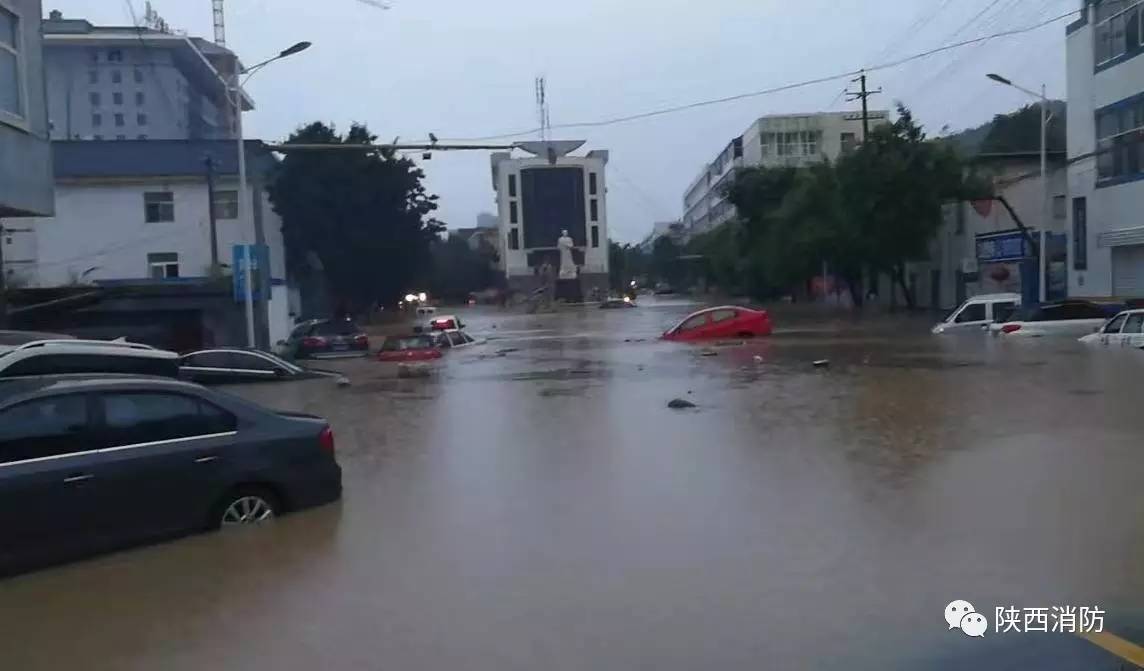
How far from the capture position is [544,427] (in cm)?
1650

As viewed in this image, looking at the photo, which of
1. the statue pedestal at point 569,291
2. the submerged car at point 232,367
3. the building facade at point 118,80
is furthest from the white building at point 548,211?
the submerged car at point 232,367

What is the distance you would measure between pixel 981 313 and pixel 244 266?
22161 mm

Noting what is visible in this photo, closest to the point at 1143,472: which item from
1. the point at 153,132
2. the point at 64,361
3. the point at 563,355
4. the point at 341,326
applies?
the point at 64,361

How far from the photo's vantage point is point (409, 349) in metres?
33.4

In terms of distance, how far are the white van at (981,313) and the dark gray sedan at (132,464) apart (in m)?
30.3

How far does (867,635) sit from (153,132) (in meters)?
91.6

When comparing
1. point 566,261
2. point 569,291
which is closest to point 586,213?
point 566,261

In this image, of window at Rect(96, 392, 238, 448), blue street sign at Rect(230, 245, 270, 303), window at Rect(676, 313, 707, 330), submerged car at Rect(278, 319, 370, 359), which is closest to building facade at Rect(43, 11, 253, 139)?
submerged car at Rect(278, 319, 370, 359)

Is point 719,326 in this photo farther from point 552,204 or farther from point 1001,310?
point 552,204

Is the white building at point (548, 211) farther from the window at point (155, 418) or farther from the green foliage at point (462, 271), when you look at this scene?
the window at point (155, 418)

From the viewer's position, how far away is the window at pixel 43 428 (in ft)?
26.7

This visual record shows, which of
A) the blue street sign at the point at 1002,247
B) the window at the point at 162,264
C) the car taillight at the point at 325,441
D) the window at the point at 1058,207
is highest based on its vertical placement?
the window at the point at 1058,207

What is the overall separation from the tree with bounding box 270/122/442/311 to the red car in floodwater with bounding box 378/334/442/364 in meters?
23.0

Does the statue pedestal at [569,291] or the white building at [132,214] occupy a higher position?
the white building at [132,214]
